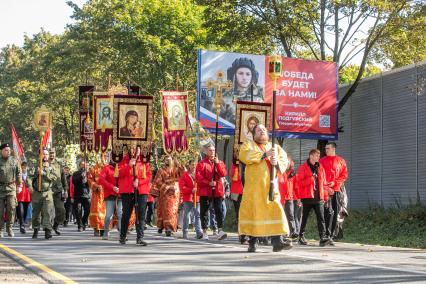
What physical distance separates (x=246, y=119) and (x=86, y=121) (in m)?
12.1

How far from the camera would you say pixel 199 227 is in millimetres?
18844

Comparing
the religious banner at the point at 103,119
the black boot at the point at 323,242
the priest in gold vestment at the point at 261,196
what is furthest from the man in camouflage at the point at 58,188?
the priest in gold vestment at the point at 261,196

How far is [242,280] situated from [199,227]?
9588 mm

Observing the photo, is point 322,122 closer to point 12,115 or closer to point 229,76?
point 229,76

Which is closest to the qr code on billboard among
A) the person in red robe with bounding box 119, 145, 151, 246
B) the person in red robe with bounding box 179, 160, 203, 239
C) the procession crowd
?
the procession crowd

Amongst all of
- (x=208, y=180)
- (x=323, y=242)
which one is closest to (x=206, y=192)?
(x=208, y=180)

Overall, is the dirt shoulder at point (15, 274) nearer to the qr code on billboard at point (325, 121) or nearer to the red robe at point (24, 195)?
the red robe at point (24, 195)

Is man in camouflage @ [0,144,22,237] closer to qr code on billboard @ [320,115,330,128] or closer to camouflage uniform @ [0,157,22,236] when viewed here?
camouflage uniform @ [0,157,22,236]

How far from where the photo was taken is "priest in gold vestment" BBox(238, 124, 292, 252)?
12.8 m

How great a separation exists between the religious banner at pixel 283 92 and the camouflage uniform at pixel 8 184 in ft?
25.0

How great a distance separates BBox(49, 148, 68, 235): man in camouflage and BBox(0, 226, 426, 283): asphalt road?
3953 mm

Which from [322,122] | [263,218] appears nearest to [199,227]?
[263,218]

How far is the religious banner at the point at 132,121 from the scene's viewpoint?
56.2ft

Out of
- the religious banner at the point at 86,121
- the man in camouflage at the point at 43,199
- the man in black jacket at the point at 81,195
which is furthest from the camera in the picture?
the religious banner at the point at 86,121
